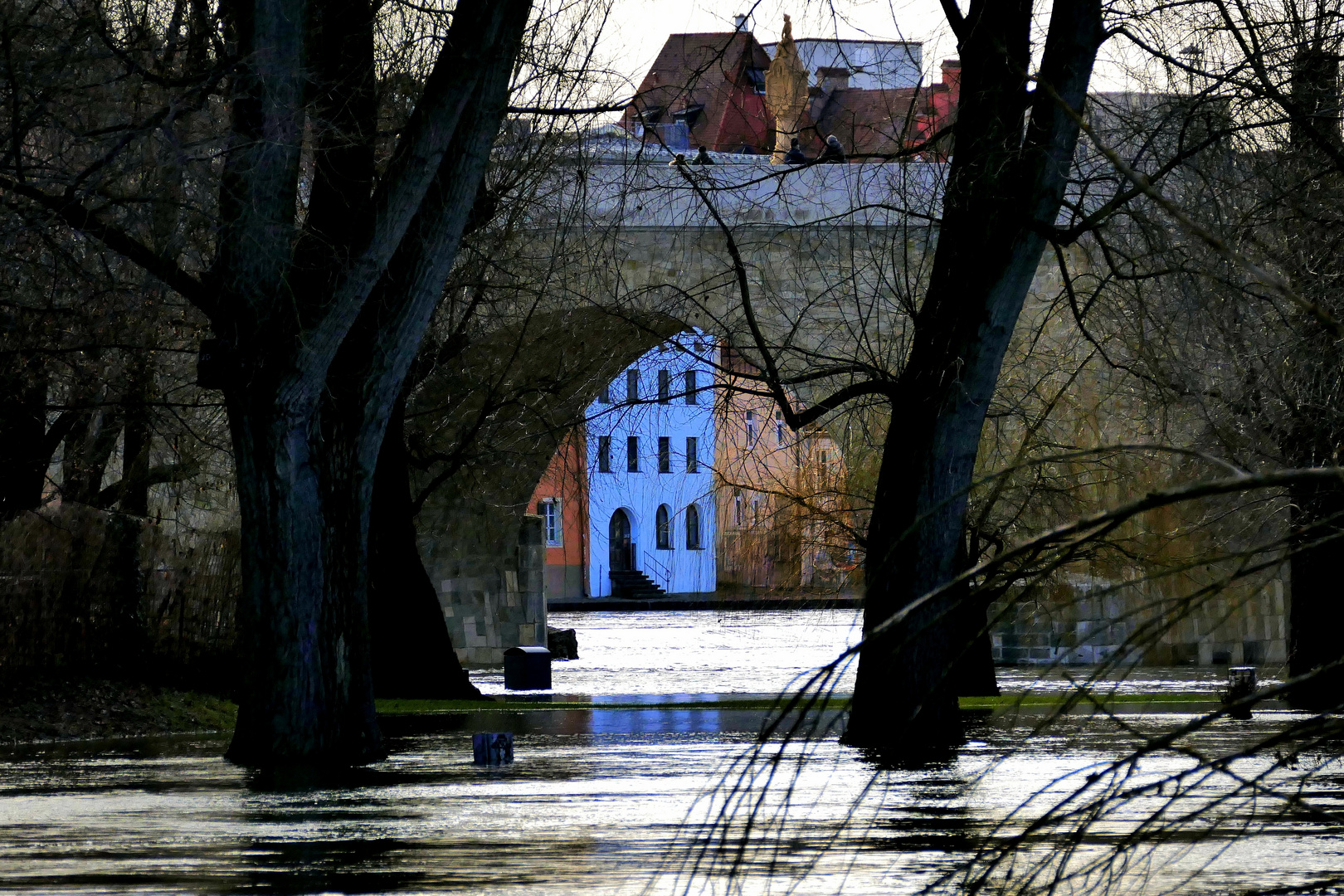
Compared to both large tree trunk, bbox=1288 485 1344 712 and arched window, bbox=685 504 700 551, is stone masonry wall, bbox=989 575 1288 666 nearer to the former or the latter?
large tree trunk, bbox=1288 485 1344 712

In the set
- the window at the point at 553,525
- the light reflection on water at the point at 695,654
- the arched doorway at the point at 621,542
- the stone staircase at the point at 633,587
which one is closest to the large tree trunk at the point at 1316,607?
the light reflection on water at the point at 695,654

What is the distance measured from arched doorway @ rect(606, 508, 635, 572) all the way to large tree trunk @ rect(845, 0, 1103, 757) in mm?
53545

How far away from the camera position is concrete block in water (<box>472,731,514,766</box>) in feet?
30.5

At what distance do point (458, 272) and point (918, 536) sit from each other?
21.9ft

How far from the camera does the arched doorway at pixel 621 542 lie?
64125 mm

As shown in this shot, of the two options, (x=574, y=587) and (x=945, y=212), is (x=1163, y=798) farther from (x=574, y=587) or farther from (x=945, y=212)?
(x=574, y=587)

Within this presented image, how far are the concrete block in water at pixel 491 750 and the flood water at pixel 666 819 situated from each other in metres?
0.19

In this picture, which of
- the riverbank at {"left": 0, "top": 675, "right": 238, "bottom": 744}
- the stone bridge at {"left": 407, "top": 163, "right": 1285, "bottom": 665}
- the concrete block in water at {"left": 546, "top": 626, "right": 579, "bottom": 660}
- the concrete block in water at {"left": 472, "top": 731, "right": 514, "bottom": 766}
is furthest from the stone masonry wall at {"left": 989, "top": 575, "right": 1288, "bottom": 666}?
the concrete block in water at {"left": 472, "top": 731, "right": 514, "bottom": 766}

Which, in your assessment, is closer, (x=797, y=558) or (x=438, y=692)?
(x=438, y=692)

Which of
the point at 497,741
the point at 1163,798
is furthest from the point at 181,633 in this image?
the point at 1163,798

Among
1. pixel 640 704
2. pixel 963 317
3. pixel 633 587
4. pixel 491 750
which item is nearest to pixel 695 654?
pixel 640 704

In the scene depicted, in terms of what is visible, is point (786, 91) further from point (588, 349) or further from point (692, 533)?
point (692, 533)

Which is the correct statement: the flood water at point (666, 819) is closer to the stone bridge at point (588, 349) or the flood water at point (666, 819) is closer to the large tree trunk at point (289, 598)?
the large tree trunk at point (289, 598)

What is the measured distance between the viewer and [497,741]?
30.6 feet
